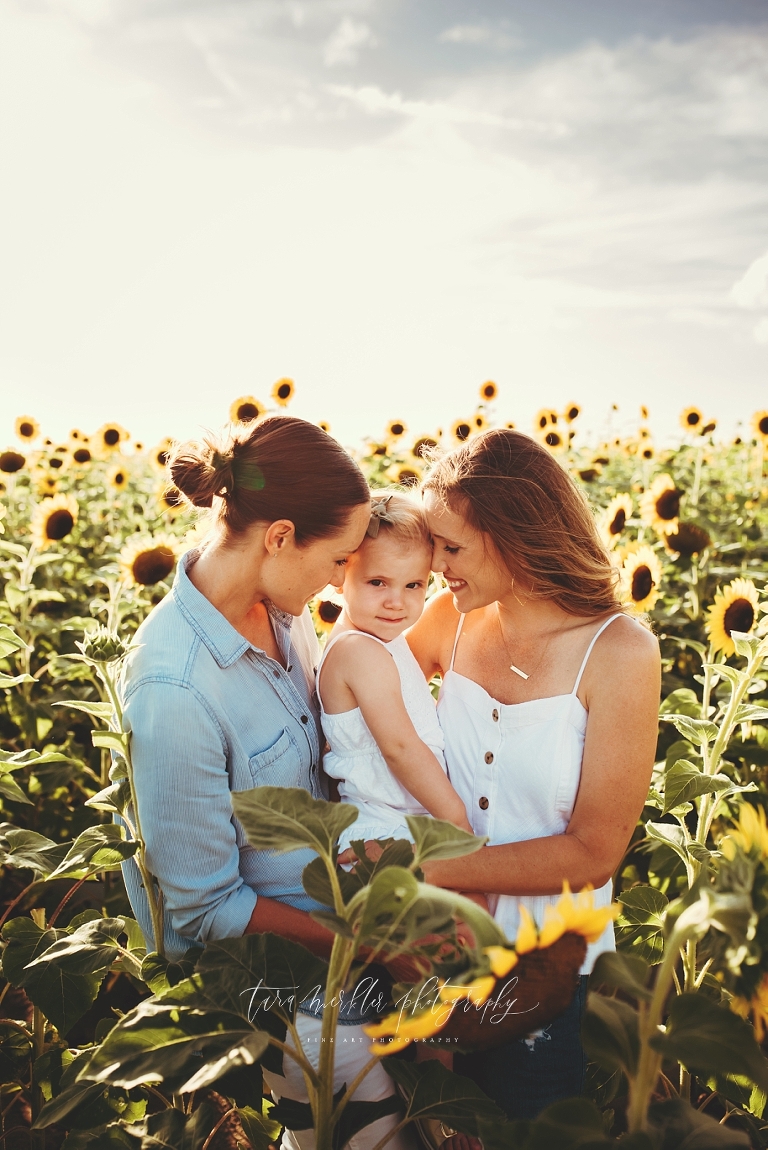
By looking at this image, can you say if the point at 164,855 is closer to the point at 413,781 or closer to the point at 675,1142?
the point at 413,781

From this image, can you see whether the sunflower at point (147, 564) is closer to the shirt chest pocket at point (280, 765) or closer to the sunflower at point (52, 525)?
the sunflower at point (52, 525)

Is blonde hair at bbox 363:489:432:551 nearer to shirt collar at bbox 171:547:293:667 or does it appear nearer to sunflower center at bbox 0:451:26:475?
shirt collar at bbox 171:547:293:667

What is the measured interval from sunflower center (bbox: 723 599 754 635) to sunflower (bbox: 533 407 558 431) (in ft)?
15.3

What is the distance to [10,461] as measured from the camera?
7055mm

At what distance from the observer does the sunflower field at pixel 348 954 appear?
2.59 feet

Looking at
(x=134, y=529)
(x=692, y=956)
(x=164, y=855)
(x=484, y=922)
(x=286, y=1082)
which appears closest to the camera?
(x=484, y=922)

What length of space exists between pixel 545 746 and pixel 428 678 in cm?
72

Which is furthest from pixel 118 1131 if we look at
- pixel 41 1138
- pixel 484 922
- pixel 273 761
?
pixel 41 1138

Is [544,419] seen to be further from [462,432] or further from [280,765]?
[280,765]

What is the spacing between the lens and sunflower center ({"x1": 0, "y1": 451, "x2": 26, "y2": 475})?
703 centimetres

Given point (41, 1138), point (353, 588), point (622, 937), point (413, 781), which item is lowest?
point (41, 1138)

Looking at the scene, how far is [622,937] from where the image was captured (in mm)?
2188

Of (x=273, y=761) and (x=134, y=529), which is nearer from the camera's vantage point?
(x=273, y=761)

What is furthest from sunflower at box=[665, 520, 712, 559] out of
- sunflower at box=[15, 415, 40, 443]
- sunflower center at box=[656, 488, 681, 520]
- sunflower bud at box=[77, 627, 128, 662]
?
sunflower at box=[15, 415, 40, 443]
